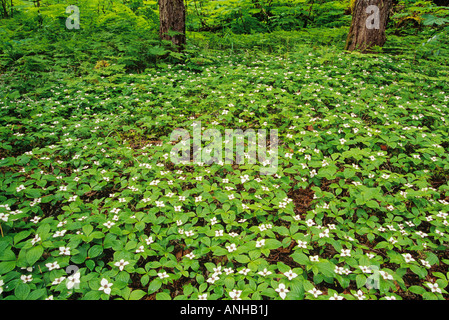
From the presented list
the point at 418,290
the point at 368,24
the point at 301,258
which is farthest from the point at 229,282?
A: the point at 368,24

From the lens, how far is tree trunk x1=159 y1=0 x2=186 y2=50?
19.8 ft

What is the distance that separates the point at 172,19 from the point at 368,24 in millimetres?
5020

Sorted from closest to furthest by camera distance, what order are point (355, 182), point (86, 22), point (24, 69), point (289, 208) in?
point (289, 208)
point (355, 182)
point (24, 69)
point (86, 22)

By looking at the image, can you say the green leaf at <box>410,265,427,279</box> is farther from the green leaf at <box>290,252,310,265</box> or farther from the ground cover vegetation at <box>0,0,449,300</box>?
the green leaf at <box>290,252,310,265</box>

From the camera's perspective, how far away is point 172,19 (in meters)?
6.21

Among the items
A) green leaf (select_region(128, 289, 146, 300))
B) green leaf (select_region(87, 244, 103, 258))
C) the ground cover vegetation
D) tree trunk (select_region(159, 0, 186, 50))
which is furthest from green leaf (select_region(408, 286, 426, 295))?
tree trunk (select_region(159, 0, 186, 50))

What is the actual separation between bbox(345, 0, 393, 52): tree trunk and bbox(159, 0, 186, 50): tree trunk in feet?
14.8

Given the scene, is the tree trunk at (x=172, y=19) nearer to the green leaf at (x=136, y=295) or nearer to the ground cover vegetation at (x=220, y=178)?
the ground cover vegetation at (x=220, y=178)

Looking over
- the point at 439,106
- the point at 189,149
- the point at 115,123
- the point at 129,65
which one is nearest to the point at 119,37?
the point at 129,65

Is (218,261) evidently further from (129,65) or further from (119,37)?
(119,37)

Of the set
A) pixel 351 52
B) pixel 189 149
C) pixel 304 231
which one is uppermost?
pixel 351 52

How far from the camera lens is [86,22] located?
7.83 meters

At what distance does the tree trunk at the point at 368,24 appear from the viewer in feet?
19.5

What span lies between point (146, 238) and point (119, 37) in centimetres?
658
